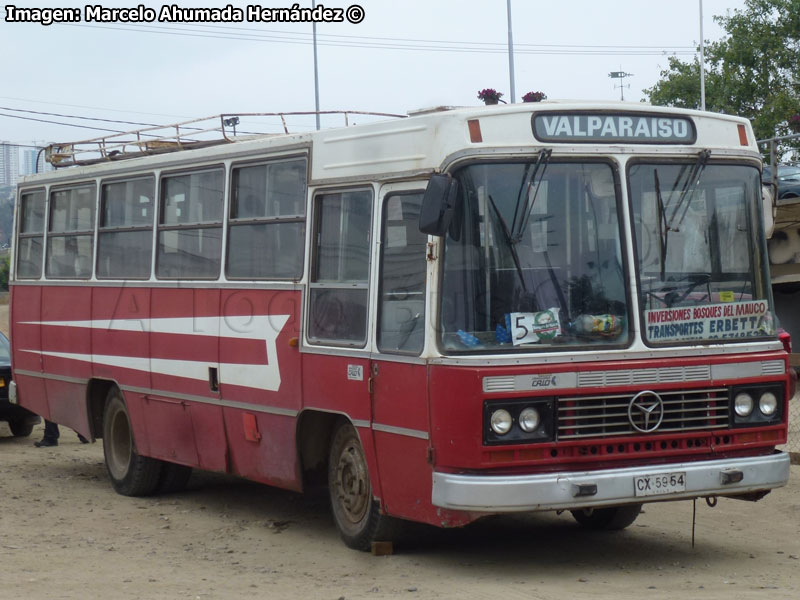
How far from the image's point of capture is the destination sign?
7938 mm

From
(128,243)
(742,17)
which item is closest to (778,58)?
(742,17)

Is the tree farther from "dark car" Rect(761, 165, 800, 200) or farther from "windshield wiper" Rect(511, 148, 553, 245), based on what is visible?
"windshield wiper" Rect(511, 148, 553, 245)

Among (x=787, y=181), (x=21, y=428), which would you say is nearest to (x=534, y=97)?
(x=21, y=428)

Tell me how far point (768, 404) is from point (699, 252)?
1.06m

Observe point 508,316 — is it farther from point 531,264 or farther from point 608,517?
point 608,517

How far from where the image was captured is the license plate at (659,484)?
7793 mm

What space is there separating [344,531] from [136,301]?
364 cm

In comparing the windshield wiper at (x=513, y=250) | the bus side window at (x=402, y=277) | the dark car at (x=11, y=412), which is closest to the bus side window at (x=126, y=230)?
the bus side window at (x=402, y=277)

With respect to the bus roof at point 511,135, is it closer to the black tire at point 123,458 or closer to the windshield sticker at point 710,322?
the windshield sticker at point 710,322

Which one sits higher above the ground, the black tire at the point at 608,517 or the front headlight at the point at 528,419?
the front headlight at the point at 528,419

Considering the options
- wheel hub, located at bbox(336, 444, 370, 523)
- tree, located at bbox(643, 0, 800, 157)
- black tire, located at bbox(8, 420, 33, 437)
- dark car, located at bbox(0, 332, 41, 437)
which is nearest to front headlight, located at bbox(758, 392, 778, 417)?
wheel hub, located at bbox(336, 444, 370, 523)

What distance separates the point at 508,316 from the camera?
7668 mm

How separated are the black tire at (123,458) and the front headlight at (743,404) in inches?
228

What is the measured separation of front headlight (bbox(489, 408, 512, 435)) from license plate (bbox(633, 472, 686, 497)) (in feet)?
2.73
